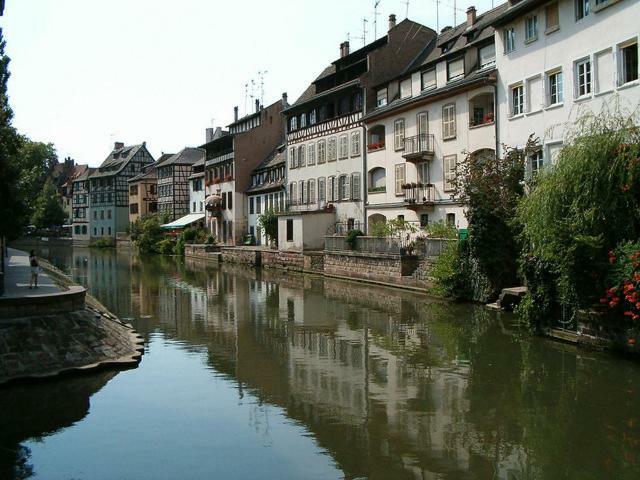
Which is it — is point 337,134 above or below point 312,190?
above

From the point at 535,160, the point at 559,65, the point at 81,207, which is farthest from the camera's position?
the point at 81,207

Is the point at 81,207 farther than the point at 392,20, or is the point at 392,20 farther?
the point at 81,207

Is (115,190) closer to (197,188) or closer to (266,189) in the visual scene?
(197,188)

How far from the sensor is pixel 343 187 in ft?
142

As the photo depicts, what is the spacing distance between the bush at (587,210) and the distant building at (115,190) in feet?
266

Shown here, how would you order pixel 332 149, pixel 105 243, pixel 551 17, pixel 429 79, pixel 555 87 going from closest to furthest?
pixel 551 17, pixel 555 87, pixel 429 79, pixel 332 149, pixel 105 243

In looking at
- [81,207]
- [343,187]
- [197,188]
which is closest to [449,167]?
[343,187]

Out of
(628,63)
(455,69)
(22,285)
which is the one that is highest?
(455,69)

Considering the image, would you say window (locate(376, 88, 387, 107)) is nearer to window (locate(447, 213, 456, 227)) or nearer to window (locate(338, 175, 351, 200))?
window (locate(338, 175, 351, 200))

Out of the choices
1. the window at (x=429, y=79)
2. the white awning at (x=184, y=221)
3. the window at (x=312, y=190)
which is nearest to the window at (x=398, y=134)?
the window at (x=429, y=79)

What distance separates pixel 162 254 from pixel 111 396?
193 ft

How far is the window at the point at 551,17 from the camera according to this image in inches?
965

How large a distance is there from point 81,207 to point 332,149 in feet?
226

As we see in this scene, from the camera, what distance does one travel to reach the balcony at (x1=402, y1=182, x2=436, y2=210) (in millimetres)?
34094
